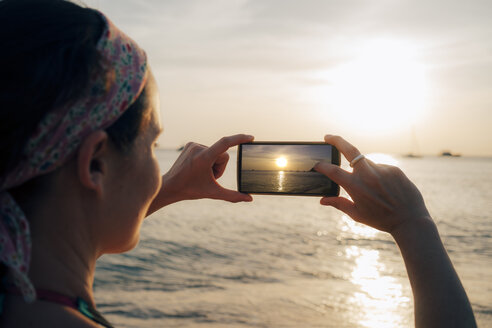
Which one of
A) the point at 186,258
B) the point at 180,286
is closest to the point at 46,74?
the point at 180,286

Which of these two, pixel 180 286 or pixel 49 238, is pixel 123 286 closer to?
pixel 180 286

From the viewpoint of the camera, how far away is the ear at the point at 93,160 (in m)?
1.25

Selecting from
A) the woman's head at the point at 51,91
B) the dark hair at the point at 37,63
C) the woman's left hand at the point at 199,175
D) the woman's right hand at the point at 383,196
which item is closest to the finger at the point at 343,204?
the woman's right hand at the point at 383,196

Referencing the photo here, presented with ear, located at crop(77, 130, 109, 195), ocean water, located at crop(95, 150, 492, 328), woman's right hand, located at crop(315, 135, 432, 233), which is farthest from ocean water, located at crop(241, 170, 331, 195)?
ocean water, located at crop(95, 150, 492, 328)

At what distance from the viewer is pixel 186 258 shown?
10.2 meters

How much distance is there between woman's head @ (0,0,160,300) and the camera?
117cm

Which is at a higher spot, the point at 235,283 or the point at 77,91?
the point at 77,91

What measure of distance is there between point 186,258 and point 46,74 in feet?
30.8

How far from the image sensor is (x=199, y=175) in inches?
93.8

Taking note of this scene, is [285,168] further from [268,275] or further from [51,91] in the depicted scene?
[268,275]

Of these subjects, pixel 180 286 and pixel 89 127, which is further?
pixel 180 286

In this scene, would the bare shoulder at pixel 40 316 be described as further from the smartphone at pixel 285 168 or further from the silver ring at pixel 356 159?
the smartphone at pixel 285 168

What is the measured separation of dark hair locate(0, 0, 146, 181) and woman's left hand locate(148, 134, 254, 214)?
1.11 m

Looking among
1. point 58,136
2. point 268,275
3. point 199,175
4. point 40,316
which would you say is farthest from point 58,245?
point 268,275
